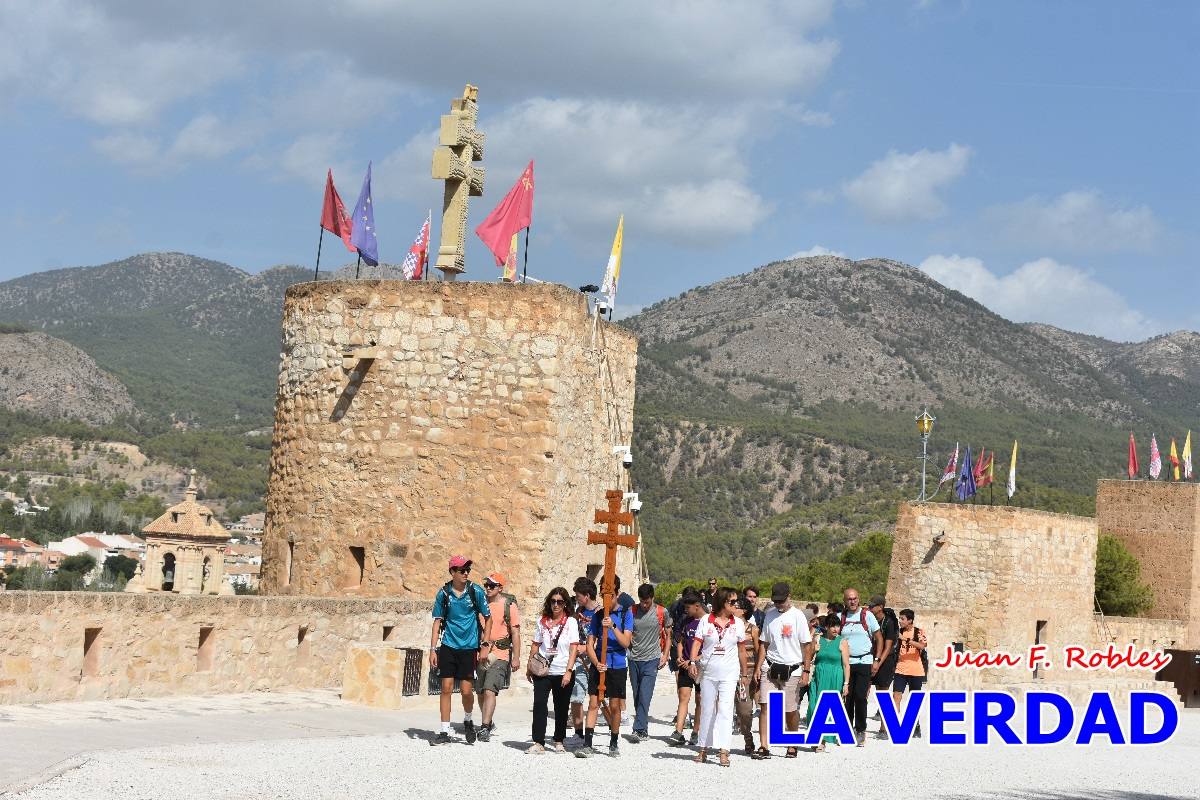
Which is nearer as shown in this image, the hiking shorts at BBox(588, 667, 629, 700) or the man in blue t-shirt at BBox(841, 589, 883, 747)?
the hiking shorts at BBox(588, 667, 629, 700)

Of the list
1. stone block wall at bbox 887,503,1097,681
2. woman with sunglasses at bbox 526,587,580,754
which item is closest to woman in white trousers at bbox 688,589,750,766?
woman with sunglasses at bbox 526,587,580,754

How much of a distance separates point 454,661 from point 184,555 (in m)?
56.9

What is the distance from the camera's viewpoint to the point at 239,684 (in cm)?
1331

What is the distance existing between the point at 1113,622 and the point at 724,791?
2709cm

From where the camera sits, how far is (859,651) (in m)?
14.2

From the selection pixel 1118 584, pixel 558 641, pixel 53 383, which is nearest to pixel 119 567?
pixel 53 383

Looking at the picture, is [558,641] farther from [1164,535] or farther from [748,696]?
[1164,535]

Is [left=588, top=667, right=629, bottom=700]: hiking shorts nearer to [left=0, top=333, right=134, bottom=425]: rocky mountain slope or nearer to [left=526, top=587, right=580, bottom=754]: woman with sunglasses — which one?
[left=526, top=587, right=580, bottom=754]: woman with sunglasses

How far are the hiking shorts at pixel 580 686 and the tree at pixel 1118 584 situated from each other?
30757 mm

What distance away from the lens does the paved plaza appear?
8914 mm

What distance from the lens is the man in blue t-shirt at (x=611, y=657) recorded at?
12.1 metres

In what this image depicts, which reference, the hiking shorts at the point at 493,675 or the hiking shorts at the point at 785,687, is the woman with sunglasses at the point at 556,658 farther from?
the hiking shorts at the point at 785,687

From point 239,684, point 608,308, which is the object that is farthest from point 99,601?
point 608,308

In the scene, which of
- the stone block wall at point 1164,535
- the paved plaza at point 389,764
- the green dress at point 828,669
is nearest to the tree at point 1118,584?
the stone block wall at point 1164,535
